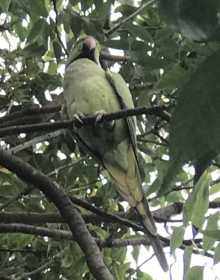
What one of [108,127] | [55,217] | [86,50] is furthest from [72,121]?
[86,50]

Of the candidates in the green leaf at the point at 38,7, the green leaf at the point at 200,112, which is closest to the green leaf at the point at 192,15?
the green leaf at the point at 200,112

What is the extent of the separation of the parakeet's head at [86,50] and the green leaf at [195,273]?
2003 millimetres

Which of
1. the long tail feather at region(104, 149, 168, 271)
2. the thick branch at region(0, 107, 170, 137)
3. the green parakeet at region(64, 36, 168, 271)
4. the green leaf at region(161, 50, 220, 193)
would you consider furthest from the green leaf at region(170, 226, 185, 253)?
the green parakeet at region(64, 36, 168, 271)

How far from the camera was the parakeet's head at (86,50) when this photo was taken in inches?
120

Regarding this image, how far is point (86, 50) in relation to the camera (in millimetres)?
3141

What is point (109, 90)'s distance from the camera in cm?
272

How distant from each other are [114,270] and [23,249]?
1.38 feet

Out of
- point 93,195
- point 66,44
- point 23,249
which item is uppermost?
point 66,44

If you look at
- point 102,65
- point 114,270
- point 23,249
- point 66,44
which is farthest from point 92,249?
point 102,65

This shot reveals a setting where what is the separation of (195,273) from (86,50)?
84.5 inches

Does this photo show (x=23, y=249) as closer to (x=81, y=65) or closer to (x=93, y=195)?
(x=93, y=195)

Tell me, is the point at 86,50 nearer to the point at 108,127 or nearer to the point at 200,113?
the point at 108,127

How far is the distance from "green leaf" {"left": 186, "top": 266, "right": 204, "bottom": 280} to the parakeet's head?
6.57 ft

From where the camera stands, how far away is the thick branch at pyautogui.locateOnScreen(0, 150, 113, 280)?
1529mm
